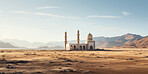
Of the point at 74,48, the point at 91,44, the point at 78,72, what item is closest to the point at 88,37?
the point at 91,44

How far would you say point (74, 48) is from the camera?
241ft

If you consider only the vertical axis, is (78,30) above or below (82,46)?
above

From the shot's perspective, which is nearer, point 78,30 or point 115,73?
point 115,73

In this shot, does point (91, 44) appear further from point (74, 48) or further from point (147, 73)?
point (147, 73)

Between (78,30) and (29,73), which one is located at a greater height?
(78,30)

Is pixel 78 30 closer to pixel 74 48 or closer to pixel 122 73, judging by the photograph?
pixel 74 48

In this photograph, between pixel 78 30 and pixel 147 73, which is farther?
pixel 78 30

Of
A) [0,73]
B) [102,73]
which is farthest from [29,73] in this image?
[102,73]

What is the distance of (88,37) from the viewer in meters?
76.4

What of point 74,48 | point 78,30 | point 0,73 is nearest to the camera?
point 0,73

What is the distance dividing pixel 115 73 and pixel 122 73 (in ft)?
1.76

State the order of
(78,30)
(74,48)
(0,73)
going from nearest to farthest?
(0,73)
(74,48)
(78,30)

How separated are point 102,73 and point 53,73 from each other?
147 inches

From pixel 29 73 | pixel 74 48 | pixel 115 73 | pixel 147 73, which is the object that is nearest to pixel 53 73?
pixel 29 73
